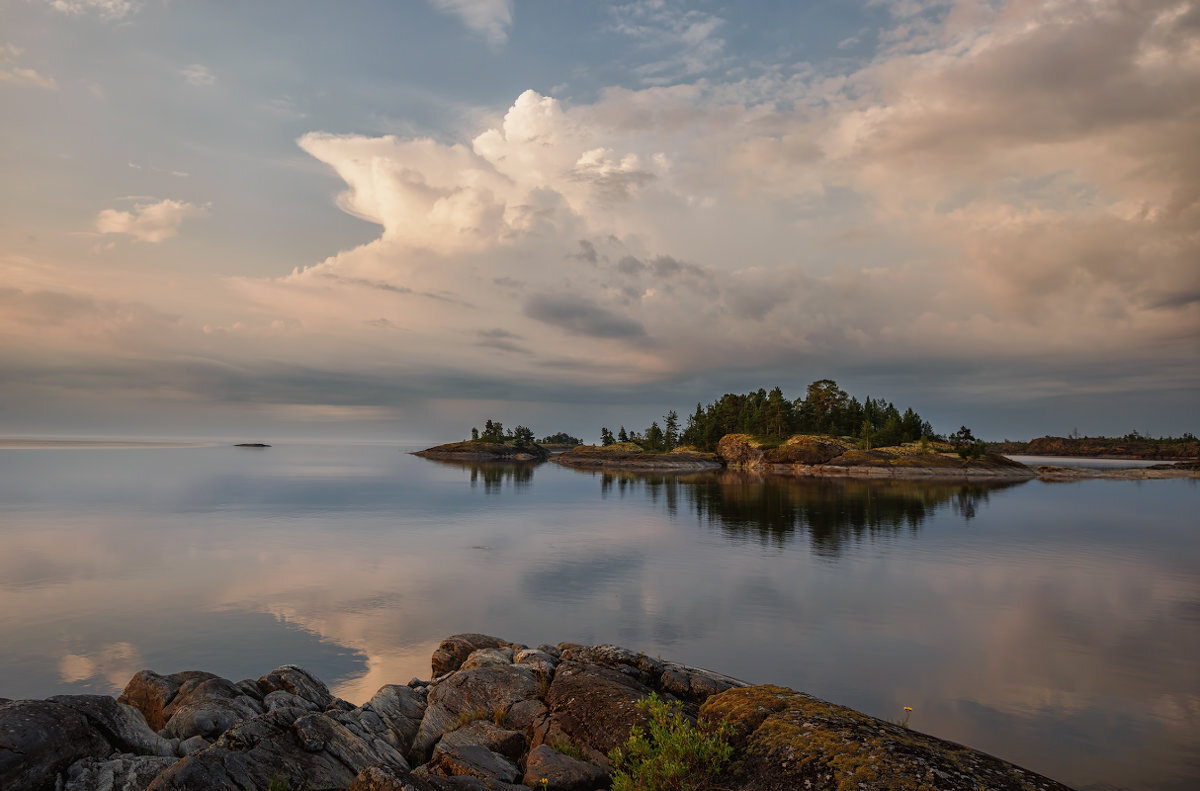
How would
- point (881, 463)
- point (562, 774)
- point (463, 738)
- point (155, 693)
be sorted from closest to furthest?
1. point (562, 774)
2. point (463, 738)
3. point (155, 693)
4. point (881, 463)

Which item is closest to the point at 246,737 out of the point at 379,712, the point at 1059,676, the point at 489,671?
the point at 379,712

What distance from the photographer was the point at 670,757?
10875 millimetres

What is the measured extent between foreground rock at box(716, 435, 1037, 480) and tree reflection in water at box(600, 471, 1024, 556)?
126 feet

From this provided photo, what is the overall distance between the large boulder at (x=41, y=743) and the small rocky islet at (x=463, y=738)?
0.08 ft

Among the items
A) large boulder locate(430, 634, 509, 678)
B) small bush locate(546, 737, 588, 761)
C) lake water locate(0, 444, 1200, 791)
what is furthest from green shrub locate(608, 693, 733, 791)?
lake water locate(0, 444, 1200, 791)

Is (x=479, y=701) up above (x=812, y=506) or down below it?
above

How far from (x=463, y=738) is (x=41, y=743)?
7996mm

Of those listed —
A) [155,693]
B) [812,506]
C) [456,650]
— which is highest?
[155,693]

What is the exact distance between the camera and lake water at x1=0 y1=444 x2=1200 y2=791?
72.3ft

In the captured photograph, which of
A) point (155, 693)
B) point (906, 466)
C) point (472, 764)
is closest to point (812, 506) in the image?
point (472, 764)

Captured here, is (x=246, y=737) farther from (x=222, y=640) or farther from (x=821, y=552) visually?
(x=821, y=552)

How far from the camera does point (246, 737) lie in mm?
11516

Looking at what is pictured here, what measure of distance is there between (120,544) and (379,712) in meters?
53.6

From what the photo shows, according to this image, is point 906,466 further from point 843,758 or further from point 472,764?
point 472,764
